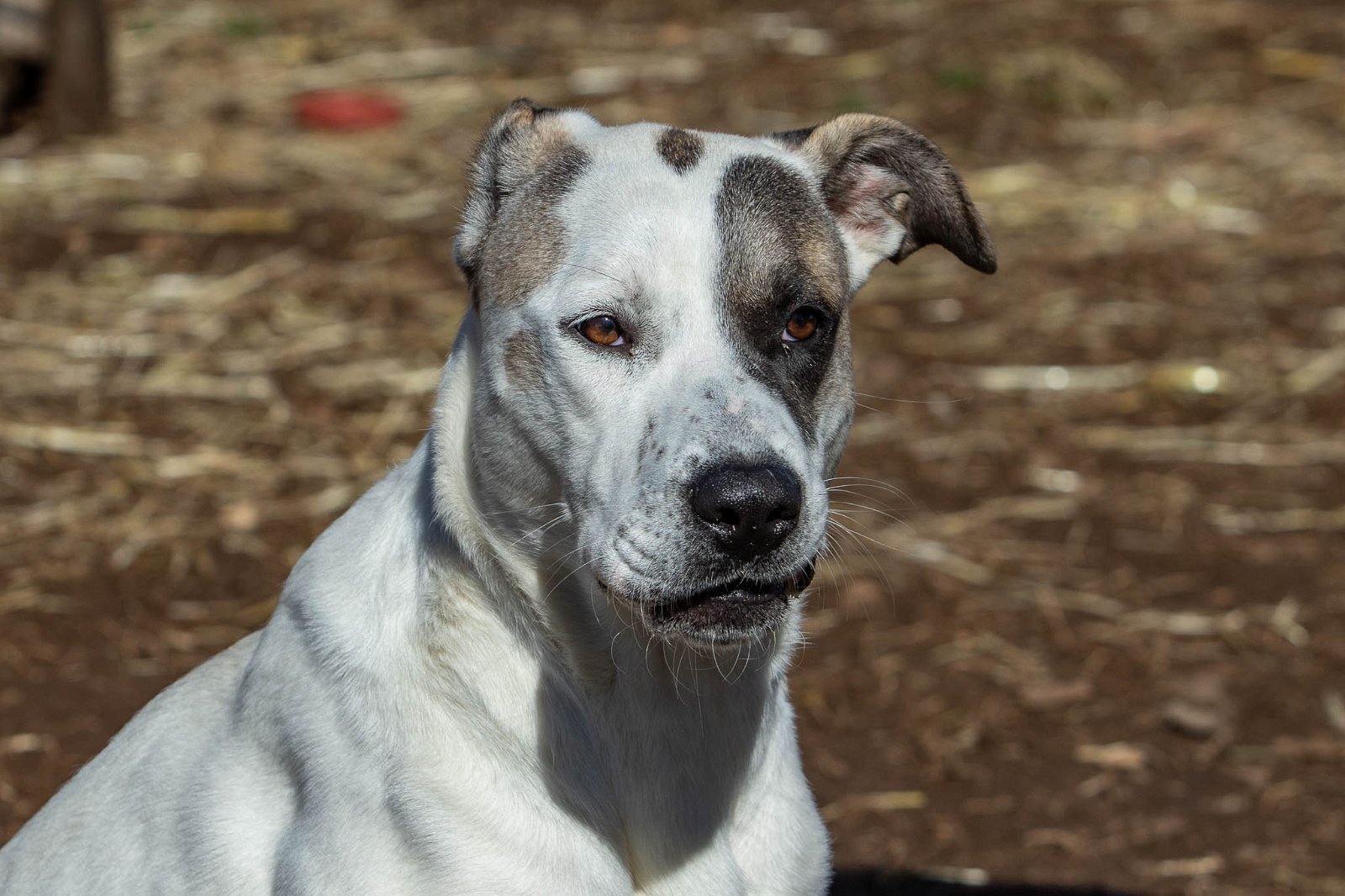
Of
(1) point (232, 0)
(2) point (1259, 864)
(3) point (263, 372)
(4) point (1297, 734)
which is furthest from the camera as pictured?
(1) point (232, 0)

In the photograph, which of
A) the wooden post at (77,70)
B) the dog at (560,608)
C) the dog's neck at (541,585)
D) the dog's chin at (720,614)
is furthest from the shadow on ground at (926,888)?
the wooden post at (77,70)

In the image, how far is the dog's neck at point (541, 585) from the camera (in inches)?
126

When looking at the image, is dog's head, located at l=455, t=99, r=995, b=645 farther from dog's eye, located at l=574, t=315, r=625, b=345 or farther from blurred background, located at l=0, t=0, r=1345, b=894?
blurred background, located at l=0, t=0, r=1345, b=894

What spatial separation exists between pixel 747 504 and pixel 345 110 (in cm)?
838

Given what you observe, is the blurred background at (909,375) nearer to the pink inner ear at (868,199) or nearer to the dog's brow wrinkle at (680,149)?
the dog's brow wrinkle at (680,149)

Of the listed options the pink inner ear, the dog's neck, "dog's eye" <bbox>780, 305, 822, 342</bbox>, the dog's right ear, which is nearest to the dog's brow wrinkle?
the dog's right ear

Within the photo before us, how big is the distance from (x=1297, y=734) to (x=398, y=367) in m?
4.33

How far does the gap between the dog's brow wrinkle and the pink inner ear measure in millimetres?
525

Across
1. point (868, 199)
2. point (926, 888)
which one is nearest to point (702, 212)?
point (868, 199)

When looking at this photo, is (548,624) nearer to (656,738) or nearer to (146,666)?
(656,738)

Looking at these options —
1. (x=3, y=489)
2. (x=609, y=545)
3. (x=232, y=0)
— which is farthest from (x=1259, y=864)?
(x=232, y=0)

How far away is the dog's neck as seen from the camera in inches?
126

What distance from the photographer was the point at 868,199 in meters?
3.96

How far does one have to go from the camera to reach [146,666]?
5.84 meters
